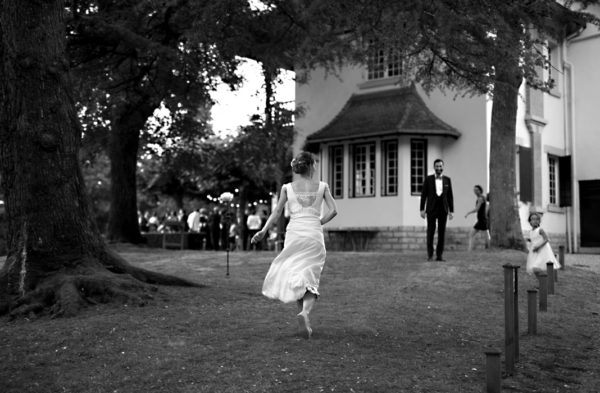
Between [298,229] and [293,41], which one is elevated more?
[293,41]

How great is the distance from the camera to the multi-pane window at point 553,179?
26.8 meters

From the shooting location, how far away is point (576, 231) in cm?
2664

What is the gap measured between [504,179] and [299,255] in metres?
11.8

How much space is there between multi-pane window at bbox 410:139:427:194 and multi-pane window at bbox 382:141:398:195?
1.70ft

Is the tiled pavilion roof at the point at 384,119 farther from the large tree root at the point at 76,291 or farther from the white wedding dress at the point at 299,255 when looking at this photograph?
the white wedding dress at the point at 299,255

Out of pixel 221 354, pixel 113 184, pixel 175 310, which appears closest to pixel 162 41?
pixel 113 184

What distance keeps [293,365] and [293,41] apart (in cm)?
1084

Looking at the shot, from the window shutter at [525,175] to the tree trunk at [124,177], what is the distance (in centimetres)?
1201

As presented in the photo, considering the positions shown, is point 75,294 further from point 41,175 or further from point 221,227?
point 221,227

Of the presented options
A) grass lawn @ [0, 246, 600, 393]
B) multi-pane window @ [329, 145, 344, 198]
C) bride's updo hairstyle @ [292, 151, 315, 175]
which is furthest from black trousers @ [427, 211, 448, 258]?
multi-pane window @ [329, 145, 344, 198]

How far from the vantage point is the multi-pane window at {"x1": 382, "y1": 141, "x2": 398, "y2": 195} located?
24.2 m

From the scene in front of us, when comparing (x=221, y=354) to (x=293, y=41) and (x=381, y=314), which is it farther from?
(x=293, y=41)

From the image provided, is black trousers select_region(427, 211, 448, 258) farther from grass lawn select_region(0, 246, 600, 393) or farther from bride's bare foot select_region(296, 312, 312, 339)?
bride's bare foot select_region(296, 312, 312, 339)

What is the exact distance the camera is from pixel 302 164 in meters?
7.61
